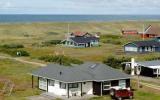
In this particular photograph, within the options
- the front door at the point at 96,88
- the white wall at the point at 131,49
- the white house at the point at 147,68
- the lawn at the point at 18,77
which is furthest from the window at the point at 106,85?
the white wall at the point at 131,49

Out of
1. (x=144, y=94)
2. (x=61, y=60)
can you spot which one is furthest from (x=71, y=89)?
(x=61, y=60)

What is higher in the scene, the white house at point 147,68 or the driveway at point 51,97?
the white house at point 147,68

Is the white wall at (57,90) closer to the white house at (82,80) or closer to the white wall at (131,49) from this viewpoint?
the white house at (82,80)

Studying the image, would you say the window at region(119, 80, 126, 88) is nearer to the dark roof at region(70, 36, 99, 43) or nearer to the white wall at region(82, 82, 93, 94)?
the white wall at region(82, 82, 93, 94)

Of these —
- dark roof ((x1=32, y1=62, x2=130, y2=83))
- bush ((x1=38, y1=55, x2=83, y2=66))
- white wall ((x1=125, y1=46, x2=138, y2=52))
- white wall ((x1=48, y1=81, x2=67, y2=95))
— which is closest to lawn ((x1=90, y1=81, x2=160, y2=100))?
dark roof ((x1=32, y1=62, x2=130, y2=83))

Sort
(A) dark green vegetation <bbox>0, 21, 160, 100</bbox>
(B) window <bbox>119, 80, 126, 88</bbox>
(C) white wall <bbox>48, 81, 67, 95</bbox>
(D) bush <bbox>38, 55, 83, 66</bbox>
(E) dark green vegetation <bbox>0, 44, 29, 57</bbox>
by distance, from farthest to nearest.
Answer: (E) dark green vegetation <bbox>0, 44, 29, 57</bbox>
(D) bush <bbox>38, 55, 83, 66</bbox>
(A) dark green vegetation <bbox>0, 21, 160, 100</bbox>
(B) window <bbox>119, 80, 126, 88</bbox>
(C) white wall <bbox>48, 81, 67, 95</bbox>

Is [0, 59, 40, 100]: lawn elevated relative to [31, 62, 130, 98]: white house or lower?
lower

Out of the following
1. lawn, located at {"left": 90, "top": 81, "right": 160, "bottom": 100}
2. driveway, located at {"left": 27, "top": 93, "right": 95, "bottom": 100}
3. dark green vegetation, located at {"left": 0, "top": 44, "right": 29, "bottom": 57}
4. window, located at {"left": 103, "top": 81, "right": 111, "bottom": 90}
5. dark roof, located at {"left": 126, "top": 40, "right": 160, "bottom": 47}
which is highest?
dark roof, located at {"left": 126, "top": 40, "right": 160, "bottom": 47}
